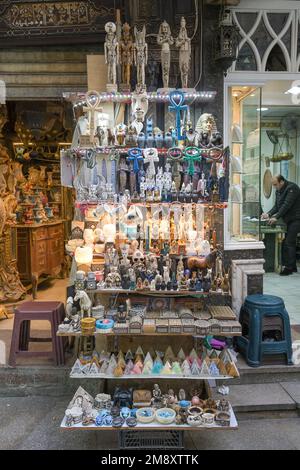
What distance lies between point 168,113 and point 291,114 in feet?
17.4

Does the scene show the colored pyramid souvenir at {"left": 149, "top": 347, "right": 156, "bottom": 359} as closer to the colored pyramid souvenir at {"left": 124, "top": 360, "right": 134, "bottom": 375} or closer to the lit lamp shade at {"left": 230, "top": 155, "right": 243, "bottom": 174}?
the colored pyramid souvenir at {"left": 124, "top": 360, "right": 134, "bottom": 375}

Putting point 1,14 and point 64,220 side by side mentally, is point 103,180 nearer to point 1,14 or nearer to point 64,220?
point 1,14

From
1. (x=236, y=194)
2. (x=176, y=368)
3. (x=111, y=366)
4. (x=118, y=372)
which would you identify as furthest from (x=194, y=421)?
(x=236, y=194)

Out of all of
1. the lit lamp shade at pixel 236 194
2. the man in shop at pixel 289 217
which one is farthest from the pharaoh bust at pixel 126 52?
the man in shop at pixel 289 217

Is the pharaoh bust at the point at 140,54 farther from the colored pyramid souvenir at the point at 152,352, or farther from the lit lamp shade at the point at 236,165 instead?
the colored pyramid souvenir at the point at 152,352

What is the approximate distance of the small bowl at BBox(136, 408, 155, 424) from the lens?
3.29 m

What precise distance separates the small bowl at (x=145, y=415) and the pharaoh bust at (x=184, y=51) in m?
2.82

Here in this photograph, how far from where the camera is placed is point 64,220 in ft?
29.4

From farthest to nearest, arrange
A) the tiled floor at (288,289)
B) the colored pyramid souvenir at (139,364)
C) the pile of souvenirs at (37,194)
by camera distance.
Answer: the pile of souvenirs at (37,194) → the tiled floor at (288,289) → the colored pyramid souvenir at (139,364)

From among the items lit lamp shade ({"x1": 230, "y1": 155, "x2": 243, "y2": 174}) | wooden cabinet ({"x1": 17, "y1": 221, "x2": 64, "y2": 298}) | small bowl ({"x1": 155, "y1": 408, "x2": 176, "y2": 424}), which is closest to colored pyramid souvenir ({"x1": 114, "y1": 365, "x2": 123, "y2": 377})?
small bowl ({"x1": 155, "y1": 408, "x2": 176, "y2": 424})

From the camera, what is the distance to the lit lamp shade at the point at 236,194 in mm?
4719

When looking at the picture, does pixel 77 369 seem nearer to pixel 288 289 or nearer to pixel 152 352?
pixel 152 352
